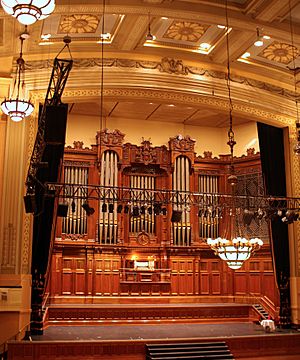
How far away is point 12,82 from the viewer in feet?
34.7

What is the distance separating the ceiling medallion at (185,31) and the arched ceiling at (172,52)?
20mm

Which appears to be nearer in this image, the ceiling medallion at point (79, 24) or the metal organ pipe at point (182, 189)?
the ceiling medallion at point (79, 24)

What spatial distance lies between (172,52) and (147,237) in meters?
5.62

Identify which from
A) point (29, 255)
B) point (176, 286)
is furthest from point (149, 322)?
point (29, 255)

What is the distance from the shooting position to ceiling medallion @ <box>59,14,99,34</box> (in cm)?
951

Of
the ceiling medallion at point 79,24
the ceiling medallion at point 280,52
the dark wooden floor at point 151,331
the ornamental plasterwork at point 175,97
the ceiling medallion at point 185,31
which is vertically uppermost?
the ceiling medallion at point 185,31

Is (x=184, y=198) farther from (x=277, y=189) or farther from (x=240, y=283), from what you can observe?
(x=240, y=283)

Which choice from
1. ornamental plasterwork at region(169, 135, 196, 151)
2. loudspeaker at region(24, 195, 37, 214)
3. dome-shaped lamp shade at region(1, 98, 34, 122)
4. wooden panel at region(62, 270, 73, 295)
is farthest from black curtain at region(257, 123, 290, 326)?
dome-shaped lamp shade at region(1, 98, 34, 122)

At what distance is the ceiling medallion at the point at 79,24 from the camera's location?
9508 millimetres

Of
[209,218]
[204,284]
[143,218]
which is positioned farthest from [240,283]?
[143,218]

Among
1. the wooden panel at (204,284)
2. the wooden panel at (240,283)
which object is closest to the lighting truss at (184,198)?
the wooden panel at (240,283)

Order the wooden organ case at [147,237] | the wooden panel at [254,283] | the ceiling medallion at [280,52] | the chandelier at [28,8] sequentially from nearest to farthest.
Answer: the chandelier at [28,8]
the ceiling medallion at [280,52]
the wooden organ case at [147,237]
the wooden panel at [254,283]

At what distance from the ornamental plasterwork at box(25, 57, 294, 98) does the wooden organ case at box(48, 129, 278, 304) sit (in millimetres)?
3184

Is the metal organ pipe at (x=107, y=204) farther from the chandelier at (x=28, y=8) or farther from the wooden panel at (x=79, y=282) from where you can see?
the chandelier at (x=28, y=8)
